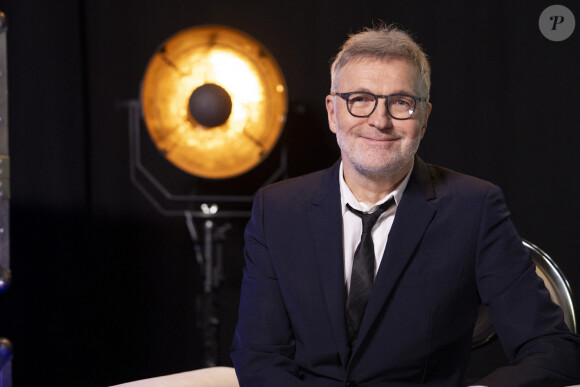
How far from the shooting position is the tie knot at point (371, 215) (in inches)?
63.9

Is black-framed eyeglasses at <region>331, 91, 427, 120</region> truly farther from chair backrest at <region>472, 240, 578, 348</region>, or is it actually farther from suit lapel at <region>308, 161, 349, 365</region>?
chair backrest at <region>472, 240, 578, 348</region>

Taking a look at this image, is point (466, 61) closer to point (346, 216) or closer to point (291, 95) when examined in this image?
point (291, 95)

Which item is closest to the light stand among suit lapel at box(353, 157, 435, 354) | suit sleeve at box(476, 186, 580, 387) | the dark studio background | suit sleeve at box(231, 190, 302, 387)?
the dark studio background

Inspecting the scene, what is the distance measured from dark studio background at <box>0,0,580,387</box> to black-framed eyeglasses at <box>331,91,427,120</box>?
0.97 metres

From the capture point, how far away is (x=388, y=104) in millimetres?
1596

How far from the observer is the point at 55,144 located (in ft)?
8.98

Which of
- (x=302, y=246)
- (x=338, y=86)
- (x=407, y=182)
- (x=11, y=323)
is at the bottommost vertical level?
(x=11, y=323)

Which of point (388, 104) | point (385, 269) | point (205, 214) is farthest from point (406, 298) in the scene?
point (205, 214)

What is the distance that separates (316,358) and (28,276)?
1.55 metres

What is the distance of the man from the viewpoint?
156cm

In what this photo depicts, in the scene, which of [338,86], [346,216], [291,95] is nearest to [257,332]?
[346,216]

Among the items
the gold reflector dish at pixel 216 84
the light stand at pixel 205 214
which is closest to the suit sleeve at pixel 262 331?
the gold reflector dish at pixel 216 84

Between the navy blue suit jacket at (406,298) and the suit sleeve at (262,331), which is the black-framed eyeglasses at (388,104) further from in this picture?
the suit sleeve at (262,331)

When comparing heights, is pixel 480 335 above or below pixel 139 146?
below
